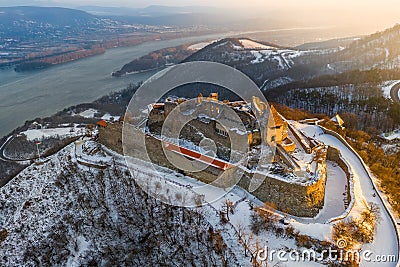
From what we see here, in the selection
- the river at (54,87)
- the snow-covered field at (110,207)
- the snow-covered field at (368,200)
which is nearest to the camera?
the snow-covered field at (368,200)

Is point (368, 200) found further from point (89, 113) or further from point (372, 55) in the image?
point (372, 55)

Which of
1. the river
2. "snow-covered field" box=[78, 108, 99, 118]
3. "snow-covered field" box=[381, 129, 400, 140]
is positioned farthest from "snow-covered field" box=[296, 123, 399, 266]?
the river

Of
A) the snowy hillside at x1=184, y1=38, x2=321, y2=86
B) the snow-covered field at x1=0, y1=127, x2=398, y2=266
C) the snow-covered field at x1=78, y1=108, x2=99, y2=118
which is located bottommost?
the snow-covered field at x1=78, y1=108, x2=99, y2=118

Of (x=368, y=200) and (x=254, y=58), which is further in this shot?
(x=254, y=58)

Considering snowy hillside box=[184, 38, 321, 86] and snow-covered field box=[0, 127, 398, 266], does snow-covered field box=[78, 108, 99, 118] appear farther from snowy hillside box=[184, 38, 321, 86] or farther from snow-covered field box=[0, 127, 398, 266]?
snowy hillside box=[184, 38, 321, 86]

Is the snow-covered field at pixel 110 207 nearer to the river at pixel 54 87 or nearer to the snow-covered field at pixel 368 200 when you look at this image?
the snow-covered field at pixel 368 200

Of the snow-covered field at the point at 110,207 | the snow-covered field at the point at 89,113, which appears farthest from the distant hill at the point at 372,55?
the snow-covered field at the point at 89,113

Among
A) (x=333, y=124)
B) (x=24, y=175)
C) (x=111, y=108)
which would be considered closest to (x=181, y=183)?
(x=24, y=175)

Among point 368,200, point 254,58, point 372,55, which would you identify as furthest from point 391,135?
point 254,58

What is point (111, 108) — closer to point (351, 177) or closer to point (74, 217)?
point (74, 217)
